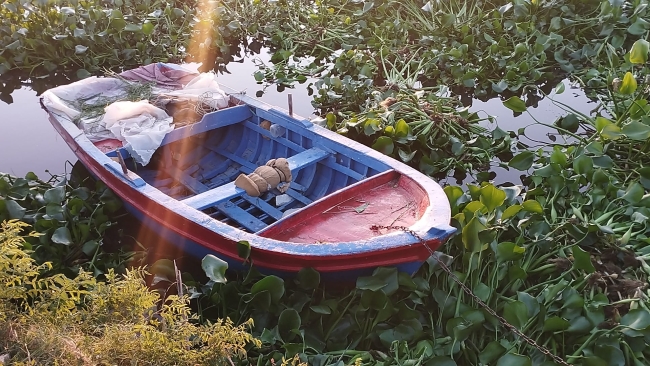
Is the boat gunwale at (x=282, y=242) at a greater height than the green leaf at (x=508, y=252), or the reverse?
the boat gunwale at (x=282, y=242)

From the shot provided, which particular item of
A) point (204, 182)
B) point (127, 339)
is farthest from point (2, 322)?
point (204, 182)

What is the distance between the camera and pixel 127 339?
1.93 metres

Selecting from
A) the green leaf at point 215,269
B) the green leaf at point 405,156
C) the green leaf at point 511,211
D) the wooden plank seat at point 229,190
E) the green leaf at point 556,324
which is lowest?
the green leaf at point 556,324

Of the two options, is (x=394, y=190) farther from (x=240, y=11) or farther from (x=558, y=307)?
(x=240, y=11)

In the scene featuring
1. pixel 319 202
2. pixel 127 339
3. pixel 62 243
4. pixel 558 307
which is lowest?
pixel 558 307

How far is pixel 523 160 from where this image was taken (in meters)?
3.78

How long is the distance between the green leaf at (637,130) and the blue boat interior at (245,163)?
60.0 inches

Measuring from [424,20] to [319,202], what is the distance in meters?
4.27

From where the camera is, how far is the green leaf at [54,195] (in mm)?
3666

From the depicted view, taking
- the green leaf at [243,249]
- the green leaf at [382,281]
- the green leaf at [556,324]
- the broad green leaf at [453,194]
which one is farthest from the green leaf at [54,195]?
the green leaf at [556,324]

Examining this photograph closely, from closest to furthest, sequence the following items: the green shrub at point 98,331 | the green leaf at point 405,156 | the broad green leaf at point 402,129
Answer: the green shrub at point 98,331 < the green leaf at point 405,156 < the broad green leaf at point 402,129

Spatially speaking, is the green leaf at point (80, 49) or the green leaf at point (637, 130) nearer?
the green leaf at point (637, 130)

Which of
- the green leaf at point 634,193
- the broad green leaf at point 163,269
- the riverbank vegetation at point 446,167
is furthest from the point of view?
the green leaf at point 634,193

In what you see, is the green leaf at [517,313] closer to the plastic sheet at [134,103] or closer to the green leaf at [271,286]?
the green leaf at [271,286]
